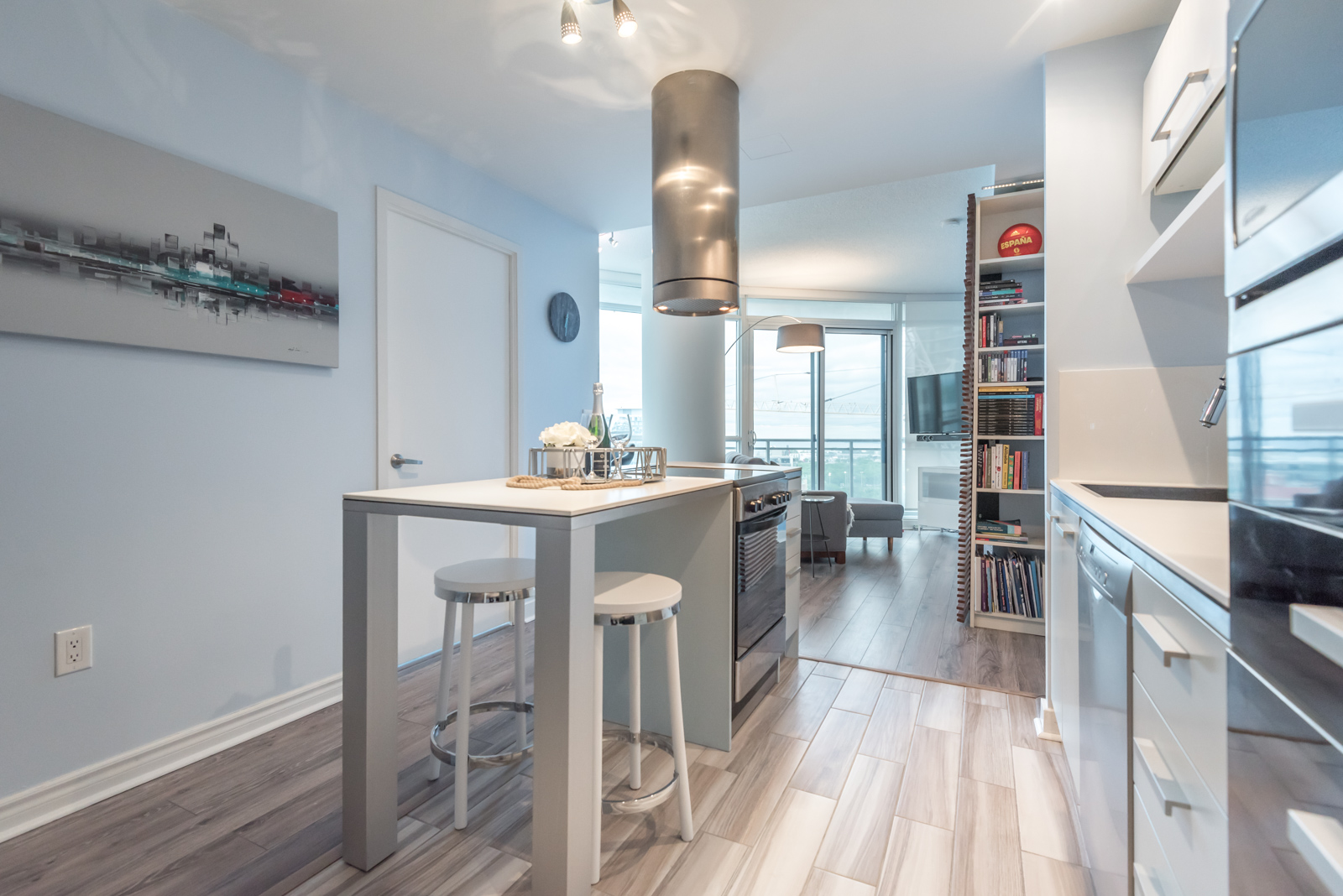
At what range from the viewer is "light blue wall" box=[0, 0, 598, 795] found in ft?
5.64

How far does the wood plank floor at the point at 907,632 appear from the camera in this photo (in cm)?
279

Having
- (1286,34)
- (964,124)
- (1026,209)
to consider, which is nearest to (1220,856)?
(1286,34)

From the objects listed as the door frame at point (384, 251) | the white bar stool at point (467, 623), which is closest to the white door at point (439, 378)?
the door frame at point (384, 251)

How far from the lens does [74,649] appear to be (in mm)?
1790

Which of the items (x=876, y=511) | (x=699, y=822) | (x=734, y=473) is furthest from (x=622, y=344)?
(x=699, y=822)

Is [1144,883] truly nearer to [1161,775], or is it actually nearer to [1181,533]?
[1161,775]

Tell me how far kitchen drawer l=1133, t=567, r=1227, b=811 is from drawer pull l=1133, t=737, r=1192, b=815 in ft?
0.20

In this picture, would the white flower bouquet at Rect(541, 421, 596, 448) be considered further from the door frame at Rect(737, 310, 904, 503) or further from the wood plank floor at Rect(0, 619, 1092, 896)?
the door frame at Rect(737, 310, 904, 503)

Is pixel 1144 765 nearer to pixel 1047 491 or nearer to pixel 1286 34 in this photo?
pixel 1286 34

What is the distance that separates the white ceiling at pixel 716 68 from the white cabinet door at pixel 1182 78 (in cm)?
36

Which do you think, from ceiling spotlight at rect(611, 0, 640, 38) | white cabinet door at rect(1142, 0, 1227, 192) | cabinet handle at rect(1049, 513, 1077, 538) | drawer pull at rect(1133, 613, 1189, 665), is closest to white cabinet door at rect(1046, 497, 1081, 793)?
cabinet handle at rect(1049, 513, 1077, 538)

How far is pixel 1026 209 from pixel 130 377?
4138mm

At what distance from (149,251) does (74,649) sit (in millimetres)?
1194

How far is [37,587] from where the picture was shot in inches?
68.1
